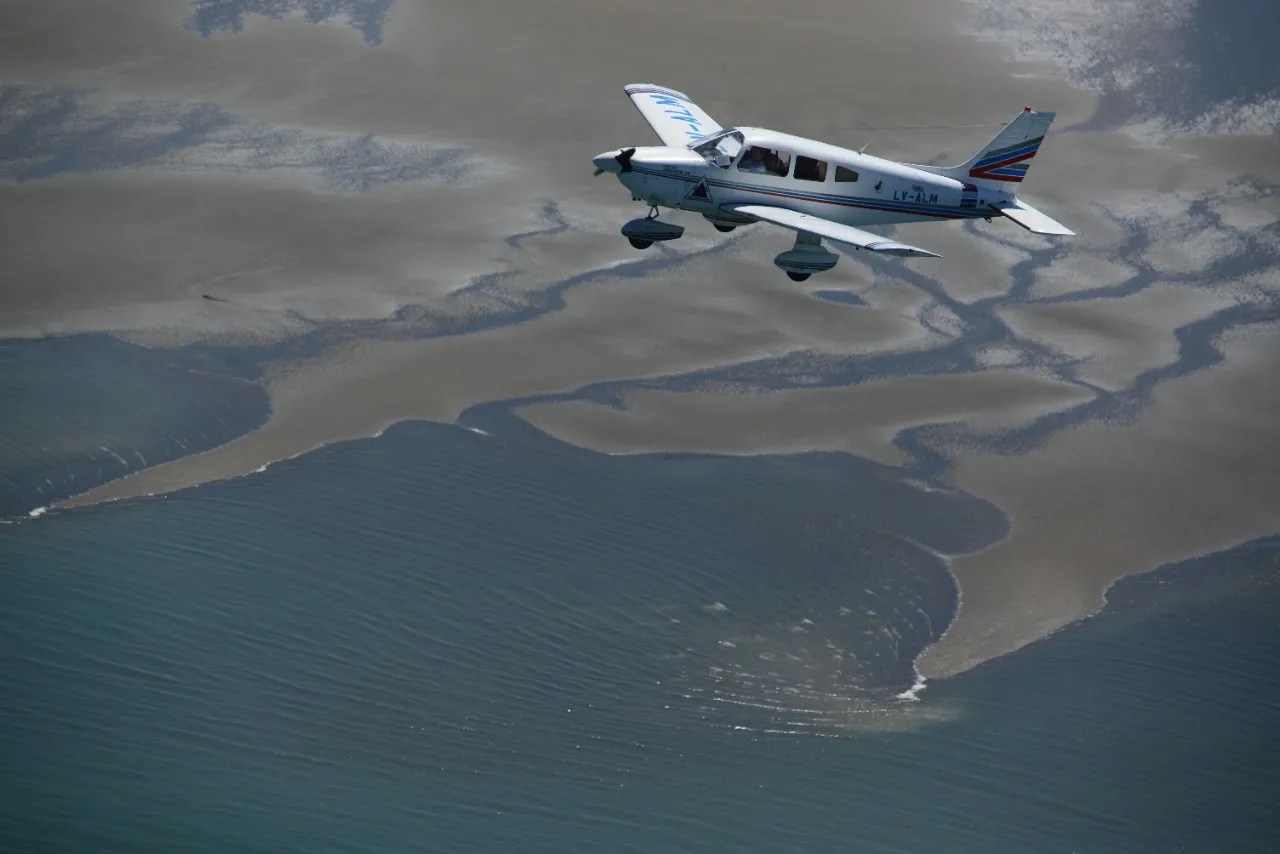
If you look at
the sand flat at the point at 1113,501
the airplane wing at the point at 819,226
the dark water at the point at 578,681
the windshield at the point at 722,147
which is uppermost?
the windshield at the point at 722,147

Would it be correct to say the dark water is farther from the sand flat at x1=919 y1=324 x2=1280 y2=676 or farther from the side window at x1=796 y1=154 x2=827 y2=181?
the side window at x1=796 y1=154 x2=827 y2=181

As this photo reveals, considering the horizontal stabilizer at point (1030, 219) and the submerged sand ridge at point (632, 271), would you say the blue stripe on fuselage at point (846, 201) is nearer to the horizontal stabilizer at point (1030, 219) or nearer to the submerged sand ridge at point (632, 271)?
the horizontal stabilizer at point (1030, 219)

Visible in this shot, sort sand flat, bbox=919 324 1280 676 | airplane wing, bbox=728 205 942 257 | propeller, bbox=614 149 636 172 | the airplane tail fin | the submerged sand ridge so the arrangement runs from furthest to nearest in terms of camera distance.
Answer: the airplane tail fin
propeller, bbox=614 149 636 172
the submerged sand ridge
airplane wing, bbox=728 205 942 257
sand flat, bbox=919 324 1280 676

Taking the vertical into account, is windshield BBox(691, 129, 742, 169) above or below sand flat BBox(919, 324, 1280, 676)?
above

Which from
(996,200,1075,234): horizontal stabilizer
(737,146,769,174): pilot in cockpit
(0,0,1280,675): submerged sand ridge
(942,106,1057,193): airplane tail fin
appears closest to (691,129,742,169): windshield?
(737,146,769,174): pilot in cockpit

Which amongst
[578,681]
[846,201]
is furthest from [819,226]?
[578,681]

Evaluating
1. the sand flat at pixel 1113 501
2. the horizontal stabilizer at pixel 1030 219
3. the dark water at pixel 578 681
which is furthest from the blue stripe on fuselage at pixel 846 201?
the dark water at pixel 578 681

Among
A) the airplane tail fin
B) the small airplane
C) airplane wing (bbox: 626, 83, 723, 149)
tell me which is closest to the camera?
the small airplane
